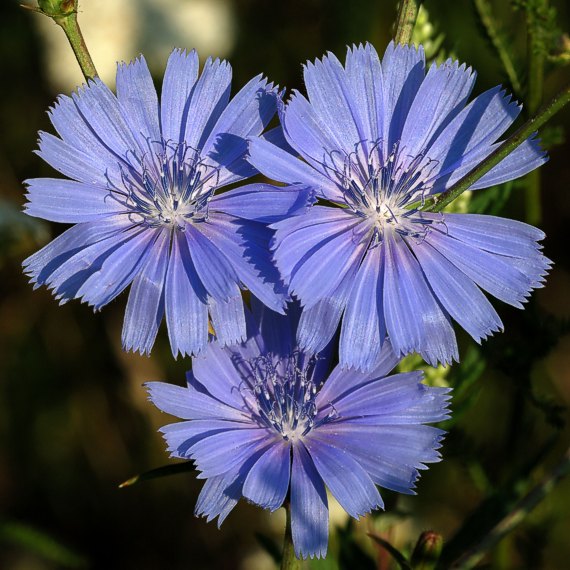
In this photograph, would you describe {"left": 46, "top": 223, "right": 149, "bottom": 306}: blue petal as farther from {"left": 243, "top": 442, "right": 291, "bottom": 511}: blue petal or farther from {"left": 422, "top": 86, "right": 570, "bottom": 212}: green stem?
{"left": 422, "top": 86, "right": 570, "bottom": 212}: green stem

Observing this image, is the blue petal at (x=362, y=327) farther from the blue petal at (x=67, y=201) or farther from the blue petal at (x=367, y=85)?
the blue petal at (x=67, y=201)

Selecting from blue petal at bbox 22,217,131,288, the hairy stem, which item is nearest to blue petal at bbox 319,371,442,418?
blue petal at bbox 22,217,131,288

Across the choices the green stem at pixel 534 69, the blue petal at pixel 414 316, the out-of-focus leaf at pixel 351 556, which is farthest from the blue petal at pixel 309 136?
the out-of-focus leaf at pixel 351 556

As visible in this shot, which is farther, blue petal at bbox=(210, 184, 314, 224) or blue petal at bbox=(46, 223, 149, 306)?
blue petal at bbox=(46, 223, 149, 306)

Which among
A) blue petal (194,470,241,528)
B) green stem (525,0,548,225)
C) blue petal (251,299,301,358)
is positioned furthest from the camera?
green stem (525,0,548,225)

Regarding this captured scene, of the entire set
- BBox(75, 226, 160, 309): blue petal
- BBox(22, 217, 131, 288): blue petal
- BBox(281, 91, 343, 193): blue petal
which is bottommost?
BBox(75, 226, 160, 309): blue petal

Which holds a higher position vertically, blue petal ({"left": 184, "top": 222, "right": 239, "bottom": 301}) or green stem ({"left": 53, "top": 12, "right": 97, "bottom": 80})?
green stem ({"left": 53, "top": 12, "right": 97, "bottom": 80})

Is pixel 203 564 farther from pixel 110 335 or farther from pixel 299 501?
pixel 299 501

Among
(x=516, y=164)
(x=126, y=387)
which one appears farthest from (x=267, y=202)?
(x=126, y=387)
